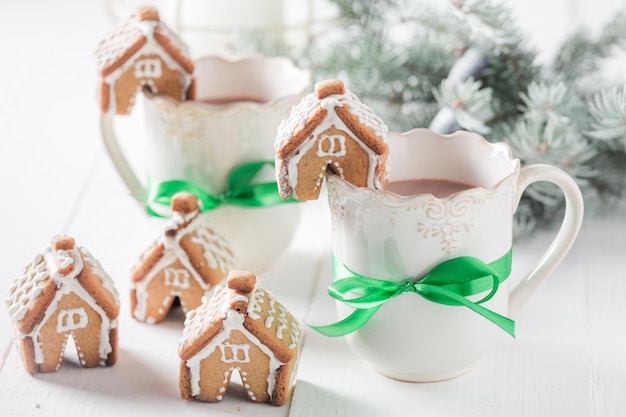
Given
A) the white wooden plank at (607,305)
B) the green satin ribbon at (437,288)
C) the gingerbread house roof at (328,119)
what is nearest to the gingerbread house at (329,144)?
the gingerbread house roof at (328,119)

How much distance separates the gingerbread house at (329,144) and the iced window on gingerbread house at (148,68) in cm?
27

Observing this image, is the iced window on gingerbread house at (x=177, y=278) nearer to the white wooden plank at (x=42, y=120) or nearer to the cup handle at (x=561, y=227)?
the white wooden plank at (x=42, y=120)

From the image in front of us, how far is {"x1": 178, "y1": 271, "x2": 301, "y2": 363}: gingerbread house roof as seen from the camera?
1057mm

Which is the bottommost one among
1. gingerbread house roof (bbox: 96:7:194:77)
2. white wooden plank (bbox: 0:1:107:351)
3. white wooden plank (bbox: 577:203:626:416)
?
white wooden plank (bbox: 0:1:107:351)

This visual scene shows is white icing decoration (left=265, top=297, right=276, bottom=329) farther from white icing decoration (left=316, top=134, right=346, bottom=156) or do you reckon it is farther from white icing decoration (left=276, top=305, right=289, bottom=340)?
white icing decoration (left=316, top=134, right=346, bottom=156)

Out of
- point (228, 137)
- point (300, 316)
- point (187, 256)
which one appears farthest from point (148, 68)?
point (300, 316)

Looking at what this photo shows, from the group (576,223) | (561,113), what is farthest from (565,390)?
(561,113)

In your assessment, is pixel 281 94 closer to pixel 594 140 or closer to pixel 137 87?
pixel 137 87

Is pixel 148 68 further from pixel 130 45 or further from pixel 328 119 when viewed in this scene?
pixel 328 119

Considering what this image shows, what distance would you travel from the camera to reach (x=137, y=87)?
1.27 metres

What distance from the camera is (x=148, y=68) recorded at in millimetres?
1261

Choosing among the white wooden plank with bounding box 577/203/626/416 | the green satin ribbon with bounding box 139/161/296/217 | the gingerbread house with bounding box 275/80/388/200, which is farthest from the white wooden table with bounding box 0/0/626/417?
the gingerbread house with bounding box 275/80/388/200

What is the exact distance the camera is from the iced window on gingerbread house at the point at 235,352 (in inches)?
42.1

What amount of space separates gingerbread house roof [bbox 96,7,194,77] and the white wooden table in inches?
8.4
